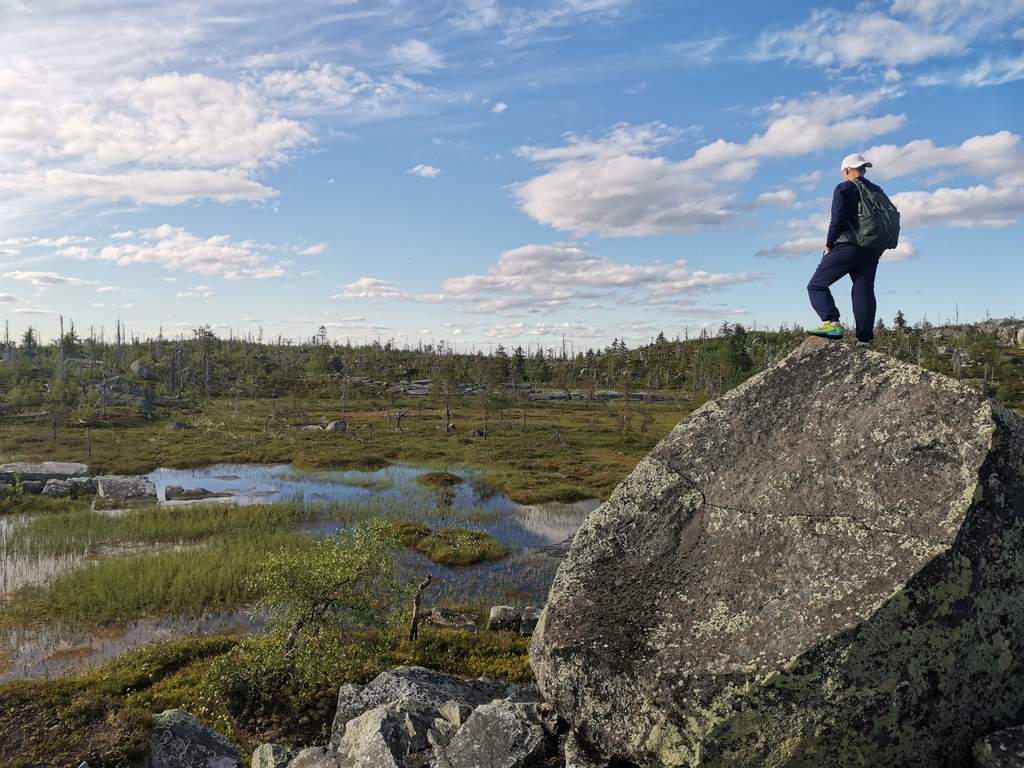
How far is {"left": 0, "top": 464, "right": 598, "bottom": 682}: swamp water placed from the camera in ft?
75.8

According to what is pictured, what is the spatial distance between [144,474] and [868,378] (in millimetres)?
61185

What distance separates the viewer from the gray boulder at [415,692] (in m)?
13.2

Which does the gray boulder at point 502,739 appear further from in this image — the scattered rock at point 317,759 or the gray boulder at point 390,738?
the scattered rock at point 317,759

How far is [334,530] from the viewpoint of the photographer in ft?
124

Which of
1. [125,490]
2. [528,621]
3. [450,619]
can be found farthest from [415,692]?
[125,490]

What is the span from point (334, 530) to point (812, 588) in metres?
34.2

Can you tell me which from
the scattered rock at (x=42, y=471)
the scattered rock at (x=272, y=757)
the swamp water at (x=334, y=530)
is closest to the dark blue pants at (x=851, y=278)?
the scattered rock at (x=272, y=757)

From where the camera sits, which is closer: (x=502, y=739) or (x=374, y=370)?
(x=502, y=739)

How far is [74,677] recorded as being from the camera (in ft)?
63.7

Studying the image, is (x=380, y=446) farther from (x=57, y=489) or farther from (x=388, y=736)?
(x=388, y=736)

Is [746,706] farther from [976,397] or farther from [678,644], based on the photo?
[976,397]

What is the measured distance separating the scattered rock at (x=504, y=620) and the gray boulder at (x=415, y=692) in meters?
8.42

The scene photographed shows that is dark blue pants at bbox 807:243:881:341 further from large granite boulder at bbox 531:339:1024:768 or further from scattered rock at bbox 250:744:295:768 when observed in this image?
scattered rock at bbox 250:744:295:768

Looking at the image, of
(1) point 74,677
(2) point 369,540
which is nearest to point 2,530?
(1) point 74,677
